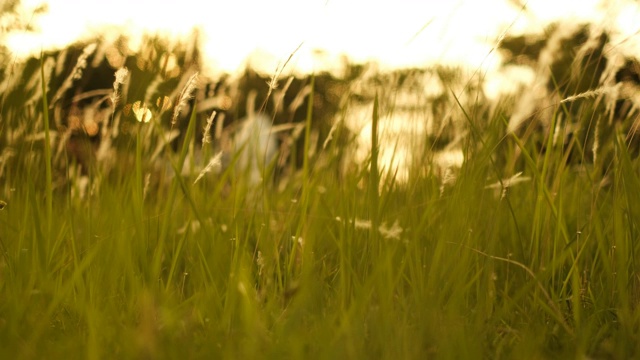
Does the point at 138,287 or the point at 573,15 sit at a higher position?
the point at 573,15

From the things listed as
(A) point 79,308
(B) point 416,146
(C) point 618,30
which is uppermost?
(C) point 618,30

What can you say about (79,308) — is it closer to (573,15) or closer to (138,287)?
(138,287)

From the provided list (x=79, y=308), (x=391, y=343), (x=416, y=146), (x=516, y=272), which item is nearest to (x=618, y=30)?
(x=416, y=146)

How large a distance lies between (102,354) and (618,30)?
63.0 inches

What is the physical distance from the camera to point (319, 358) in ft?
3.14

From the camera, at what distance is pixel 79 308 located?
1.19m

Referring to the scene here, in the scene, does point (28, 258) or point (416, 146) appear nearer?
point (28, 258)

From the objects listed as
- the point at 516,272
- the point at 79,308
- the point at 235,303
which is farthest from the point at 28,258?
the point at 516,272

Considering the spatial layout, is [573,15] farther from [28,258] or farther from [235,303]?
[28,258]

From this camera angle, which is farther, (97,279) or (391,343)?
(97,279)

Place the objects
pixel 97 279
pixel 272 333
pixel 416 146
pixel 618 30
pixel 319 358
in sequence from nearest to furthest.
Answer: pixel 319 358
pixel 272 333
pixel 97 279
pixel 618 30
pixel 416 146

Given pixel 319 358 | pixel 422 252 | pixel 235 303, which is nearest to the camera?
pixel 319 358

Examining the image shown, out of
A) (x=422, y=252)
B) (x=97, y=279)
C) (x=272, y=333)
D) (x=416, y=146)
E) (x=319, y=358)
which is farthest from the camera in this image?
(x=416, y=146)

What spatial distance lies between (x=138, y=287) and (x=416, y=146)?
101 centimetres
